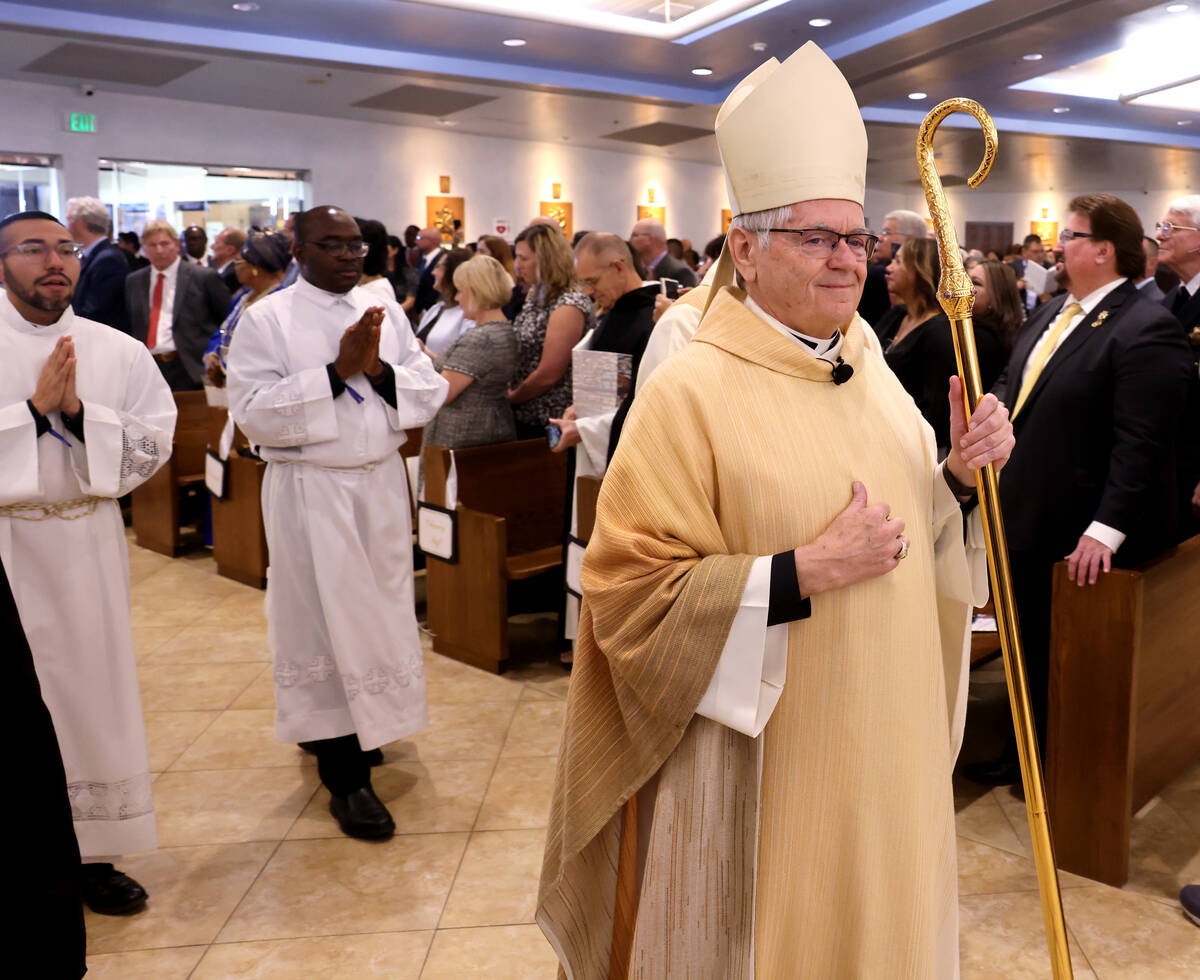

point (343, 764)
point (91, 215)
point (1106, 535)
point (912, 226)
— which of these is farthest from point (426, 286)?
point (1106, 535)

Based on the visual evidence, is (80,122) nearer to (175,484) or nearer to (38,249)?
(175,484)

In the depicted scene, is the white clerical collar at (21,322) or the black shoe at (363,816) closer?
the white clerical collar at (21,322)

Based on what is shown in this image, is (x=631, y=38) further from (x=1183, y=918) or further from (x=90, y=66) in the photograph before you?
(x=1183, y=918)

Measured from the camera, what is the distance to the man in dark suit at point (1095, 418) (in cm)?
319

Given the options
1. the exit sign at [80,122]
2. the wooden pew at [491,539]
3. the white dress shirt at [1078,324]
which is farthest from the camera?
the exit sign at [80,122]

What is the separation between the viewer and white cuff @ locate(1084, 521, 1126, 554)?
3.12m

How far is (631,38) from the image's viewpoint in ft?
33.2

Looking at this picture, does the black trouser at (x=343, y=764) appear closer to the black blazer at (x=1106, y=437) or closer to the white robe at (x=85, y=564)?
the white robe at (x=85, y=564)

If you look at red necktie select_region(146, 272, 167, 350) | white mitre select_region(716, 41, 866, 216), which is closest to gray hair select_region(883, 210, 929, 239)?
white mitre select_region(716, 41, 866, 216)

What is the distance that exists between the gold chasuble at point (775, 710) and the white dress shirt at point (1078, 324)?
1.55m

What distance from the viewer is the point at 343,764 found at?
353cm

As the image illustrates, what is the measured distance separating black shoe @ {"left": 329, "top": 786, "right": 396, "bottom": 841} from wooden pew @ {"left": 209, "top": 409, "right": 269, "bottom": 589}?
8.94ft

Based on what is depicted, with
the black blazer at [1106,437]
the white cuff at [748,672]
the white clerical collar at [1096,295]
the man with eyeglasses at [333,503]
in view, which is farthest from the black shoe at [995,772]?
the white cuff at [748,672]

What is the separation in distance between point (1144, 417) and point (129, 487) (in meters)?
2.78
